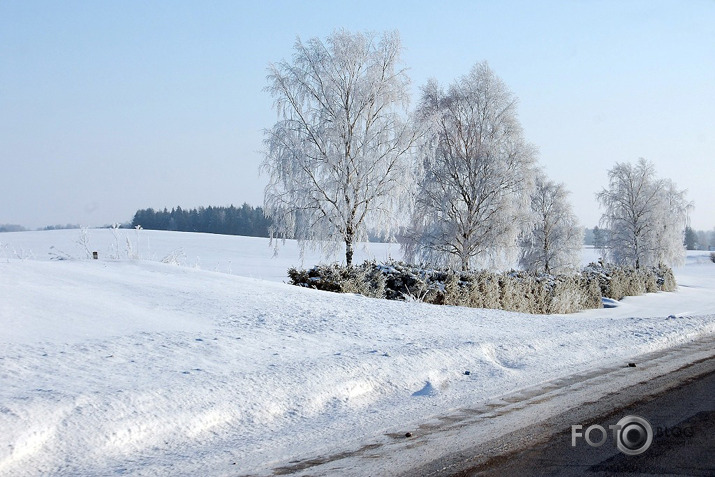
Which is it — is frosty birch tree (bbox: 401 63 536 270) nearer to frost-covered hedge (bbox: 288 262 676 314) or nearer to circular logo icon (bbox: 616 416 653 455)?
frost-covered hedge (bbox: 288 262 676 314)

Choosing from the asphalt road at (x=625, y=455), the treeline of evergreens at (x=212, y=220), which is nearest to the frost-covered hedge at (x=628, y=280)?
the asphalt road at (x=625, y=455)

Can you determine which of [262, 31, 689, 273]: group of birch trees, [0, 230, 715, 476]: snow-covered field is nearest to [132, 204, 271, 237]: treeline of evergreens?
[262, 31, 689, 273]: group of birch trees

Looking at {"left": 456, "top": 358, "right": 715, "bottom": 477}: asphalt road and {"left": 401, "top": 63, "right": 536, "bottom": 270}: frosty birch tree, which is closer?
{"left": 456, "top": 358, "right": 715, "bottom": 477}: asphalt road

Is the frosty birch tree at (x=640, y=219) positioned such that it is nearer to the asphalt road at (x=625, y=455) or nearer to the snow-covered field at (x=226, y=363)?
the snow-covered field at (x=226, y=363)

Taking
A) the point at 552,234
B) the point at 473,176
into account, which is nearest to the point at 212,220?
the point at 552,234

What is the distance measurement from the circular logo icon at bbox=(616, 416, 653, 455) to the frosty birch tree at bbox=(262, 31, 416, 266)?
20.0 meters

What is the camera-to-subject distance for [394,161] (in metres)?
26.3

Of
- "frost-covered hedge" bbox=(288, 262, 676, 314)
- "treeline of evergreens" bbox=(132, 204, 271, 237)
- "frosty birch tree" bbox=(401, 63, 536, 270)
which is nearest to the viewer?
"frost-covered hedge" bbox=(288, 262, 676, 314)

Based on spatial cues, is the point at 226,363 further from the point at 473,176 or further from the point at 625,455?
the point at 473,176

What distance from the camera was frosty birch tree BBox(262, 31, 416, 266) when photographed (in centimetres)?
2588

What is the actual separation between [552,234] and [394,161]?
22124mm

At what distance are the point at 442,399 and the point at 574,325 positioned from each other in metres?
8.00

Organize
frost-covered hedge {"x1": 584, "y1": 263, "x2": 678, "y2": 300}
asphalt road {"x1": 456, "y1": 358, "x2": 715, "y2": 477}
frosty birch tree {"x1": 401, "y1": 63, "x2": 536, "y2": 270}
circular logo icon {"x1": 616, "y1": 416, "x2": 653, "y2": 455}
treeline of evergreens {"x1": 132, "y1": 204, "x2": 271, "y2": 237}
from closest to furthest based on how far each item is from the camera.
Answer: asphalt road {"x1": 456, "y1": 358, "x2": 715, "y2": 477}, circular logo icon {"x1": 616, "y1": 416, "x2": 653, "y2": 455}, frosty birch tree {"x1": 401, "y1": 63, "x2": 536, "y2": 270}, frost-covered hedge {"x1": 584, "y1": 263, "x2": 678, "y2": 300}, treeline of evergreens {"x1": 132, "y1": 204, "x2": 271, "y2": 237}

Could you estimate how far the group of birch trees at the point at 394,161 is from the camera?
25969mm
